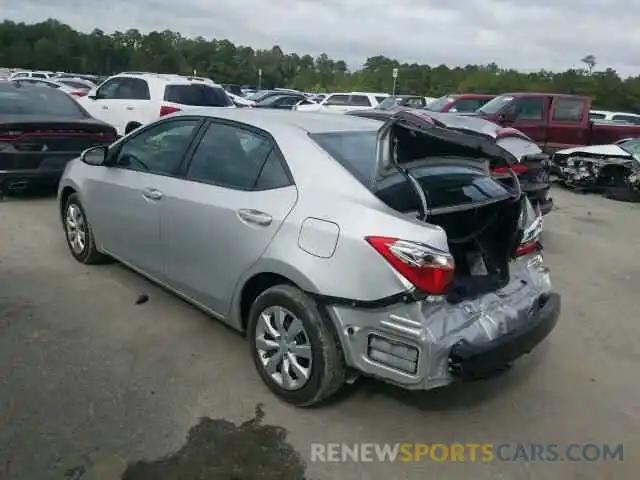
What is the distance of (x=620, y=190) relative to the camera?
11.2 m

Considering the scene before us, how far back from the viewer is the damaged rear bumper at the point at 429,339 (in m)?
2.82

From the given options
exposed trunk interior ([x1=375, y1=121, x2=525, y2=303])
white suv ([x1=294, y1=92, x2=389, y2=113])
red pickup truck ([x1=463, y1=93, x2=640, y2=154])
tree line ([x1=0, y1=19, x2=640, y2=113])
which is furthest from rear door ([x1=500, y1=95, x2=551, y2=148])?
tree line ([x1=0, y1=19, x2=640, y2=113])

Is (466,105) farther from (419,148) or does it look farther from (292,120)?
(419,148)

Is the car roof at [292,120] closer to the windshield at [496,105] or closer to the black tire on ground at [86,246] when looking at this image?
the black tire on ground at [86,246]

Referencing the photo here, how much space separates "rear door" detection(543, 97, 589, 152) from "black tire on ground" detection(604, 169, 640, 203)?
72.0 inches

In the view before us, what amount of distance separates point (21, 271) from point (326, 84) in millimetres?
56900

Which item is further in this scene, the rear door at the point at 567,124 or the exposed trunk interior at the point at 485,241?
the rear door at the point at 567,124

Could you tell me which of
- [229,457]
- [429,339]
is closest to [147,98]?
[229,457]

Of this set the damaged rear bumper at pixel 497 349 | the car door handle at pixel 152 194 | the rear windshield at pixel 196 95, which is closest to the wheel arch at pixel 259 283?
the damaged rear bumper at pixel 497 349

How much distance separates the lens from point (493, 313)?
3.17 m

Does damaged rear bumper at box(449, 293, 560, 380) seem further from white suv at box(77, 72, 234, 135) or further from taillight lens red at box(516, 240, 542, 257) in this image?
white suv at box(77, 72, 234, 135)

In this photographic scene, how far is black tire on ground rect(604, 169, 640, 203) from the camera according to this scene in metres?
11.0

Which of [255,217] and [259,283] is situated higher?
[255,217]

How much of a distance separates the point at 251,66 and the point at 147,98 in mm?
73629
